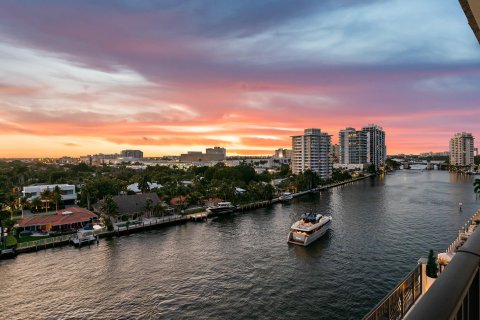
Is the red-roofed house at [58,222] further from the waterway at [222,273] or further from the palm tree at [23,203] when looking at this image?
the palm tree at [23,203]

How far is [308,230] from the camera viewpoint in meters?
38.5

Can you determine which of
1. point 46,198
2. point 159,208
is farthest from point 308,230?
point 46,198

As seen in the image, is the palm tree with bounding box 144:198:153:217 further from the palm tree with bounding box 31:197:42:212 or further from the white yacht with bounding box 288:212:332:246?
the white yacht with bounding box 288:212:332:246

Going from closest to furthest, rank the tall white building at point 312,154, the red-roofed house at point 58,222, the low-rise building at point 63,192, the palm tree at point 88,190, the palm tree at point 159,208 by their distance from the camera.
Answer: the red-roofed house at point 58,222 < the palm tree at point 159,208 < the palm tree at point 88,190 < the low-rise building at point 63,192 < the tall white building at point 312,154

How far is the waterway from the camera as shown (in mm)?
22938

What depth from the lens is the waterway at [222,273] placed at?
22938 millimetres

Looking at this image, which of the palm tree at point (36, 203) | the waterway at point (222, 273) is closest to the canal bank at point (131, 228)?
the waterway at point (222, 273)

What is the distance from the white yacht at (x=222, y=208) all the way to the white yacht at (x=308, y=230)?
19.2 meters

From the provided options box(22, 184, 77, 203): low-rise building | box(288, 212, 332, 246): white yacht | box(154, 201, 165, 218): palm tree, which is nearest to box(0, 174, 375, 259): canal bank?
box(154, 201, 165, 218): palm tree

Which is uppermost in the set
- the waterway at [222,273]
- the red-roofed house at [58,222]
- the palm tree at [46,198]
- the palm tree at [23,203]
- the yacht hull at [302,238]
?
the palm tree at [46,198]

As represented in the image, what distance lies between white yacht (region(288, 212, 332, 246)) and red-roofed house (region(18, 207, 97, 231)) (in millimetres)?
29435

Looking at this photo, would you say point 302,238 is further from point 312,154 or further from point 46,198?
point 312,154

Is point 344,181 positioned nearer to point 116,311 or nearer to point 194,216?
point 194,216

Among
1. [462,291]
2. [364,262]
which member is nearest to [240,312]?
[364,262]
